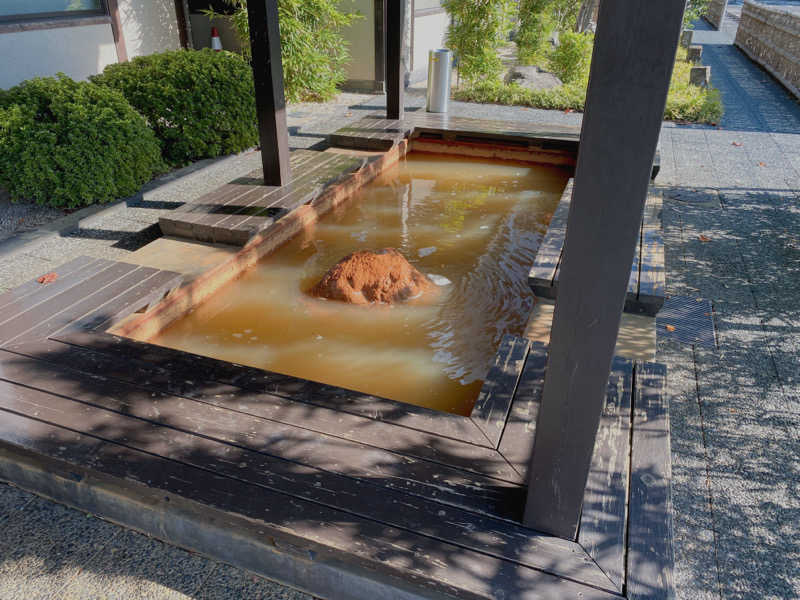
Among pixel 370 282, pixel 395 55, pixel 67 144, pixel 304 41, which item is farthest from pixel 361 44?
pixel 370 282

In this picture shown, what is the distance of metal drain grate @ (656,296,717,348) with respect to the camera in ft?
11.9

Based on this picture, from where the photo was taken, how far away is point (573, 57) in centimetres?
1236

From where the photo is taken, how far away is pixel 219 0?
33.2ft

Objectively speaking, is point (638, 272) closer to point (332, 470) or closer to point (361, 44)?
point (332, 470)

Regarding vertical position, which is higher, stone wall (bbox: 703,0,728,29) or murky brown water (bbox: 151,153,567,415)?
stone wall (bbox: 703,0,728,29)

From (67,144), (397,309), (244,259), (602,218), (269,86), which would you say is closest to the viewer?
(602,218)

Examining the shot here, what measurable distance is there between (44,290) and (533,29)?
12935 mm

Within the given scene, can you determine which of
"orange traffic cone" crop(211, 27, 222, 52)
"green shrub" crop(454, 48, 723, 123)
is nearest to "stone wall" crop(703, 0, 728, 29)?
"green shrub" crop(454, 48, 723, 123)

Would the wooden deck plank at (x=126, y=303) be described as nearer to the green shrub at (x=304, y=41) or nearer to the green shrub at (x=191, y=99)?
the green shrub at (x=191, y=99)

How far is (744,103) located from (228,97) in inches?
364

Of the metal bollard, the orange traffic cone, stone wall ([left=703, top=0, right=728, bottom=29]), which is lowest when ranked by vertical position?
the metal bollard

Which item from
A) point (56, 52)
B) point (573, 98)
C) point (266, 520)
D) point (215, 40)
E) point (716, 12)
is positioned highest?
point (716, 12)

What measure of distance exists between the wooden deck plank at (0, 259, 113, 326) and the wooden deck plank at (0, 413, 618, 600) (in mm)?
992

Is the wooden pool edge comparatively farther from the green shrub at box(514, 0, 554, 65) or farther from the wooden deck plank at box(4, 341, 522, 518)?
the green shrub at box(514, 0, 554, 65)
